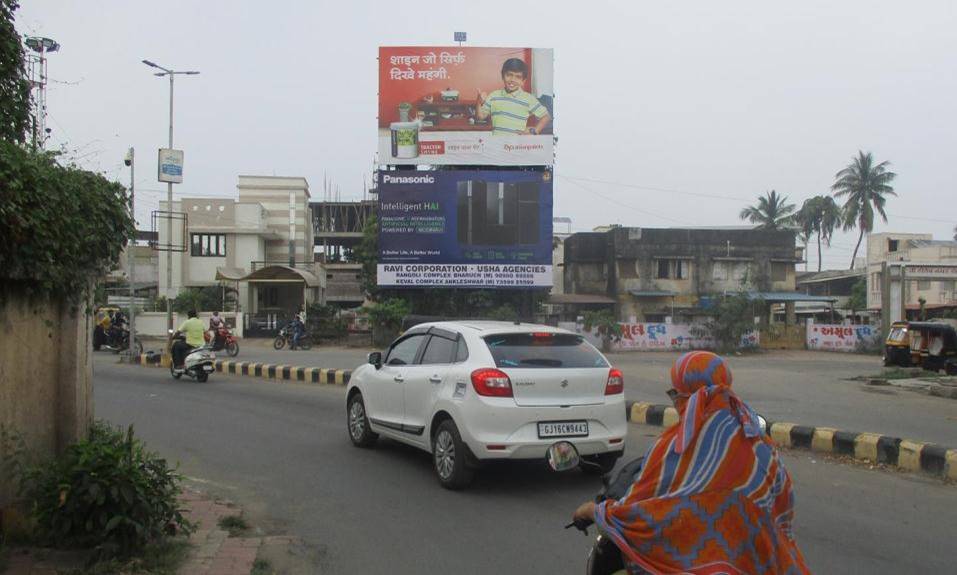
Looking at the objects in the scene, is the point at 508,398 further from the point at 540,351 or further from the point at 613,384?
the point at 613,384

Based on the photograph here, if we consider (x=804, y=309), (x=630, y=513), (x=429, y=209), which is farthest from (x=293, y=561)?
(x=804, y=309)

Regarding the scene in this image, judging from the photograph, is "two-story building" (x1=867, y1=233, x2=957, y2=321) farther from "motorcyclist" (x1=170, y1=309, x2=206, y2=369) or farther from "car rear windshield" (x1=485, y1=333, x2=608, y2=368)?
"car rear windshield" (x1=485, y1=333, x2=608, y2=368)

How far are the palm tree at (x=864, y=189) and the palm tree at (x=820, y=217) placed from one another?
5.00 ft

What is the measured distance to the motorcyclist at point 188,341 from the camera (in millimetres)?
17922

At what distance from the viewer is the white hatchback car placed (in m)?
6.82

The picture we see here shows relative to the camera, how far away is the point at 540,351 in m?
7.22

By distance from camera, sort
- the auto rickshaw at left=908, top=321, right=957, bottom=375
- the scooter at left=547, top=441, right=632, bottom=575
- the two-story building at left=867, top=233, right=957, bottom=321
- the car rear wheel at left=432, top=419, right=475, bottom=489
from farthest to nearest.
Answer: the two-story building at left=867, top=233, right=957, bottom=321
the auto rickshaw at left=908, top=321, right=957, bottom=375
the car rear wheel at left=432, top=419, right=475, bottom=489
the scooter at left=547, top=441, right=632, bottom=575

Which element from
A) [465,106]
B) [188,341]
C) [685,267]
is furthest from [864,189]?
[188,341]

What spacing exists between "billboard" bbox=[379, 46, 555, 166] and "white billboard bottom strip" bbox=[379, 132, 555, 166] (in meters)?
0.04

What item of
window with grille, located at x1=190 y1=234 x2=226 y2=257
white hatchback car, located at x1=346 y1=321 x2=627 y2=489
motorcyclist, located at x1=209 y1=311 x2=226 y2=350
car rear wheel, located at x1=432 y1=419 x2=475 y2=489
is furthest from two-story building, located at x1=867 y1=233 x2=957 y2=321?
window with grille, located at x1=190 y1=234 x2=226 y2=257

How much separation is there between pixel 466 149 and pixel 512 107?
2.64 metres

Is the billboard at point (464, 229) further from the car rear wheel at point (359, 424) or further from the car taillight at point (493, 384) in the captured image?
the car taillight at point (493, 384)

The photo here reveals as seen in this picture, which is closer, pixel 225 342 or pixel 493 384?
pixel 493 384

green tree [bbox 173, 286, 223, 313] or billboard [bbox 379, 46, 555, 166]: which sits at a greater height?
billboard [bbox 379, 46, 555, 166]
